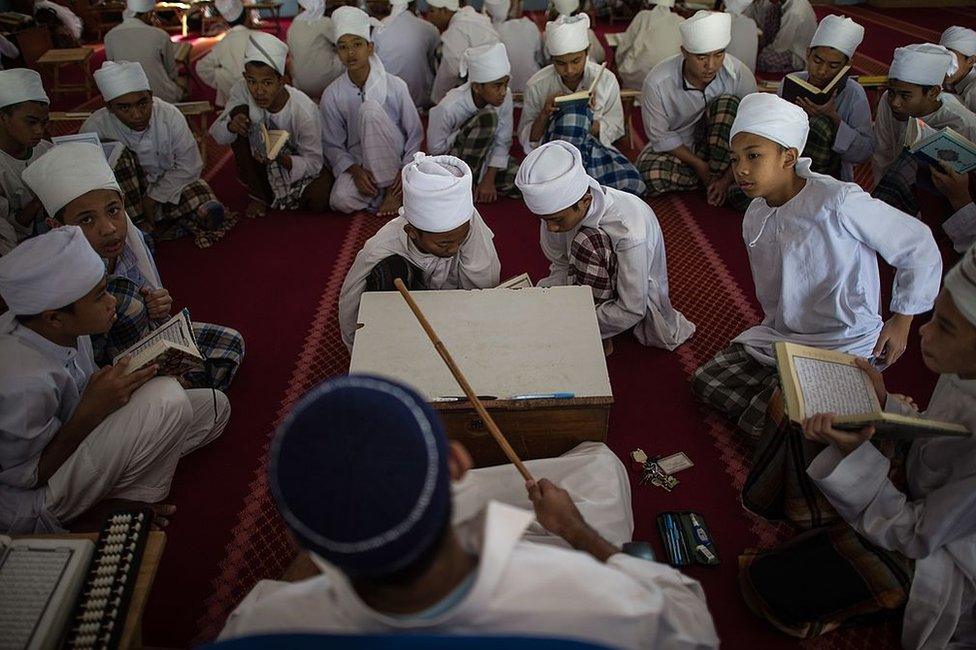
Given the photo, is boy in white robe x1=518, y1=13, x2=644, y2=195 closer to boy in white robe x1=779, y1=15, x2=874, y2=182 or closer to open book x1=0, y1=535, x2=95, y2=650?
boy in white robe x1=779, y1=15, x2=874, y2=182

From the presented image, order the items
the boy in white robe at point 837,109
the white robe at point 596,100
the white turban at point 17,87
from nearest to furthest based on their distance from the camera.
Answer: the white turban at point 17,87 < the boy in white robe at point 837,109 < the white robe at point 596,100

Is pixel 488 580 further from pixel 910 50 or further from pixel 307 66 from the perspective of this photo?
pixel 307 66

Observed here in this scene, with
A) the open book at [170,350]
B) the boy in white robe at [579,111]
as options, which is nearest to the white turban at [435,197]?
the open book at [170,350]

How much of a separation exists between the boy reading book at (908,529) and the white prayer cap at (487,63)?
114 inches

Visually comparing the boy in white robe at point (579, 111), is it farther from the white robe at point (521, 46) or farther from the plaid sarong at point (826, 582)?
the plaid sarong at point (826, 582)

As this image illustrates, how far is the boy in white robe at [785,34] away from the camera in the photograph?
6188mm

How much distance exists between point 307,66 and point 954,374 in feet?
16.8

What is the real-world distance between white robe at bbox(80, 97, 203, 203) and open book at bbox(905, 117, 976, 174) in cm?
383

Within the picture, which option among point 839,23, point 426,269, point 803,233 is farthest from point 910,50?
point 426,269

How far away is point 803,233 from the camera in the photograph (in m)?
2.24

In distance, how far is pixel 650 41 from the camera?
5.39m

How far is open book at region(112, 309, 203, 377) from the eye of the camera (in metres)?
2.07

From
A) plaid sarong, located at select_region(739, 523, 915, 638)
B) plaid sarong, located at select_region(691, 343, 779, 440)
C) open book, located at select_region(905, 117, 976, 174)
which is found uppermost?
open book, located at select_region(905, 117, 976, 174)

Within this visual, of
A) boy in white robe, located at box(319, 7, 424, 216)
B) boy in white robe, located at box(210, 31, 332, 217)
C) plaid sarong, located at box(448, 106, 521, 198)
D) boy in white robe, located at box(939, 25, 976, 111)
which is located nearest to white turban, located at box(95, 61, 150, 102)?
boy in white robe, located at box(210, 31, 332, 217)
